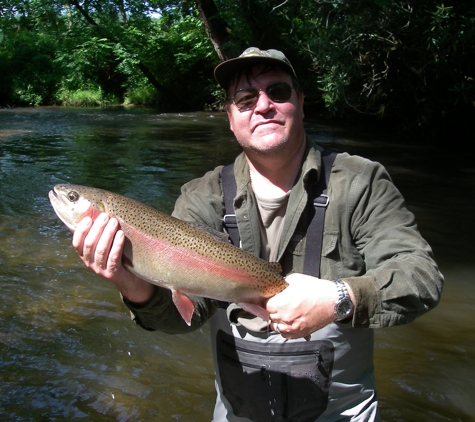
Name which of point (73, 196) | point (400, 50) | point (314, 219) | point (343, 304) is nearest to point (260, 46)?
point (400, 50)

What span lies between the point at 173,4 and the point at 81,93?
7565 millimetres

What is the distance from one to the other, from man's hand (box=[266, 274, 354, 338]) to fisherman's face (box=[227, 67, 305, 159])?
771 mm

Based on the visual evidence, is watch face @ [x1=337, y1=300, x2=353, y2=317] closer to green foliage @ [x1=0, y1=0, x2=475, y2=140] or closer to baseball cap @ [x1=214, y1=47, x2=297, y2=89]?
baseball cap @ [x1=214, y1=47, x2=297, y2=89]

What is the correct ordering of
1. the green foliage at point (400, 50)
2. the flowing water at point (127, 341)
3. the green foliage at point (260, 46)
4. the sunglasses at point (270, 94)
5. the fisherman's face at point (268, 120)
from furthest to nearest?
the green foliage at point (260, 46) → the green foliage at point (400, 50) → the flowing water at point (127, 341) → the sunglasses at point (270, 94) → the fisherman's face at point (268, 120)

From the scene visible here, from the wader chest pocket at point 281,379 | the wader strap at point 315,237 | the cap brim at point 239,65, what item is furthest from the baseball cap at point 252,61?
the wader chest pocket at point 281,379

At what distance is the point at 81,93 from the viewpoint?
102ft

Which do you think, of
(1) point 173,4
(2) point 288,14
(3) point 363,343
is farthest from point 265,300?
(1) point 173,4

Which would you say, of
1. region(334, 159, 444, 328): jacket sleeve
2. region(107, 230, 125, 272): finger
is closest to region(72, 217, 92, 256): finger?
region(107, 230, 125, 272): finger

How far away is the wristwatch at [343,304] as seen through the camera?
1.98 meters

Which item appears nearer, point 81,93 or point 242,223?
point 242,223

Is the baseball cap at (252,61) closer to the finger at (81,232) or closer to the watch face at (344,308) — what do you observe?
the finger at (81,232)

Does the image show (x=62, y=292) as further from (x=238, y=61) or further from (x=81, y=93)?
(x=81, y=93)

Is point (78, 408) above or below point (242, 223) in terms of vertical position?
below

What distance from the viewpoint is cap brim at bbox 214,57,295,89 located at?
101 inches
